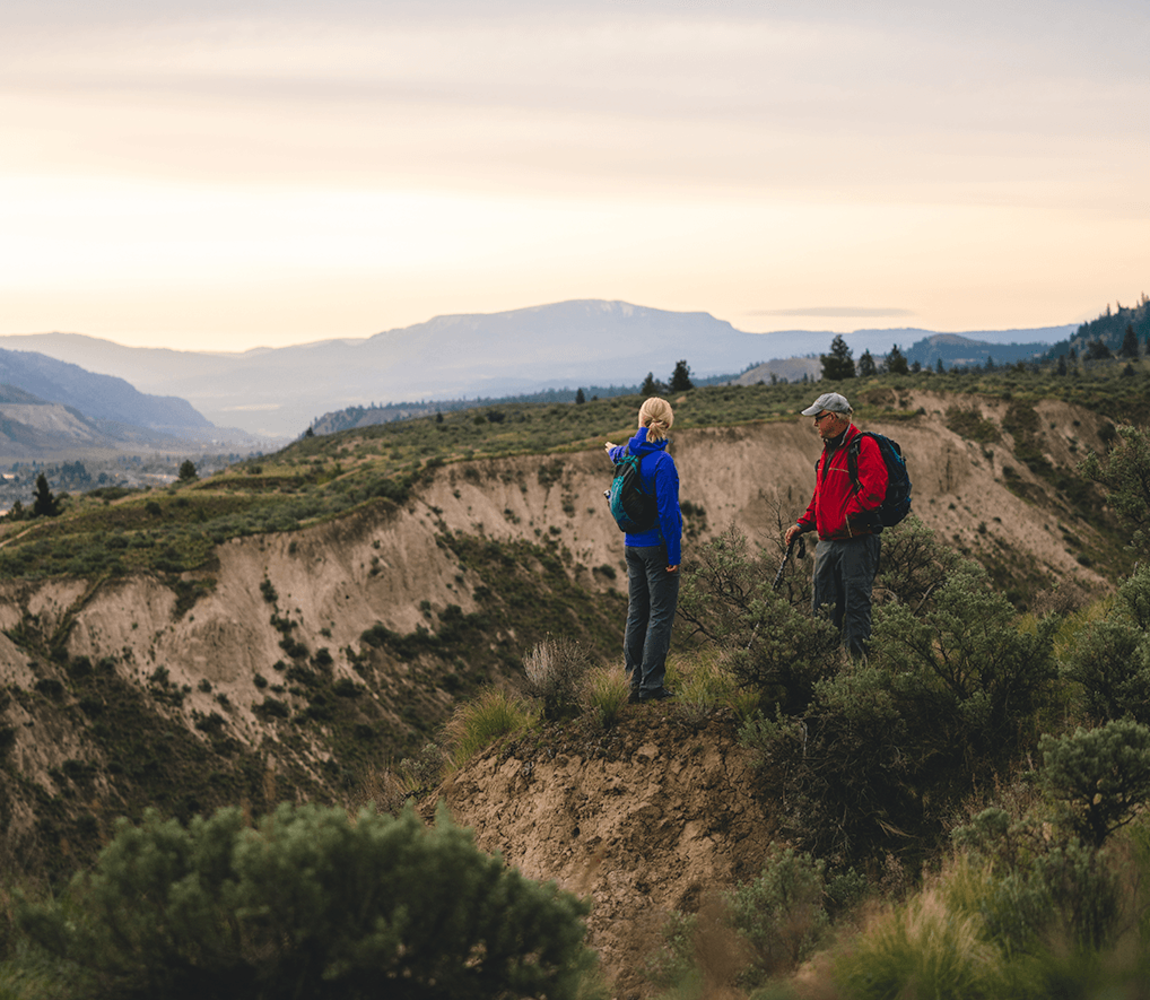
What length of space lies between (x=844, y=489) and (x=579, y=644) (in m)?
3.87

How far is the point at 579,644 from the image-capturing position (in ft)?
30.9

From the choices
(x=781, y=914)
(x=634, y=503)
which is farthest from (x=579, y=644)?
(x=781, y=914)

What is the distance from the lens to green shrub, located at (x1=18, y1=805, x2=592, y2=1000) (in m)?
2.94

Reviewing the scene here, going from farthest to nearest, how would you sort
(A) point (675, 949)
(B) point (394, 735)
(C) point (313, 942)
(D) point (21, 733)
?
(B) point (394, 735), (D) point (21, 733), (A) point (675, 949), (C) point (313, 942)

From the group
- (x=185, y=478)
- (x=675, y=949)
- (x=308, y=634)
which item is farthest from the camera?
(x=185, y=478)

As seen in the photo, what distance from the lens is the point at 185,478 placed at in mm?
59094

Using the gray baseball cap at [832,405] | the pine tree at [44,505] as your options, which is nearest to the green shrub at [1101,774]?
the gray baseball cap at [832,405]

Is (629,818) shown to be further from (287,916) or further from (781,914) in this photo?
(287,916)

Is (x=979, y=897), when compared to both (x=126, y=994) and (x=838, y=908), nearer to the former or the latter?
(x=838, y=908)

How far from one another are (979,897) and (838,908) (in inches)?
39.8

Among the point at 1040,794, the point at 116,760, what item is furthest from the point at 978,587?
the point at 116,760

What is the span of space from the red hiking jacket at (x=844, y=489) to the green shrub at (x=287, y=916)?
14.9 feet

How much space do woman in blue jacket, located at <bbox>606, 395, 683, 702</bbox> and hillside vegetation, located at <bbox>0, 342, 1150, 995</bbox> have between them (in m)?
0.43

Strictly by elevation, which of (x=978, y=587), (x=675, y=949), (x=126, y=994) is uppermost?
(x=978, y=587)
